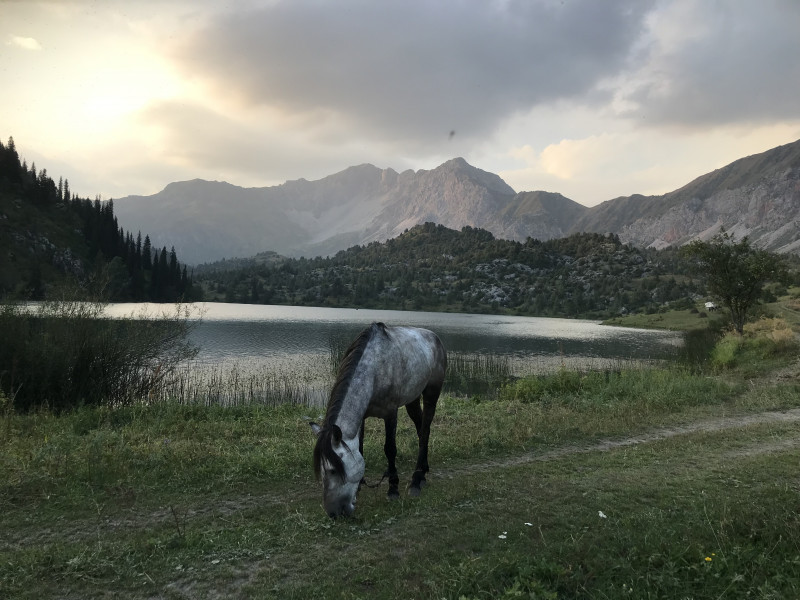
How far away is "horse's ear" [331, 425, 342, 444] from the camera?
5.87m

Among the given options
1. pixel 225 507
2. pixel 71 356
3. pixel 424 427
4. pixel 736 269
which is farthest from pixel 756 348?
pixel 71 356

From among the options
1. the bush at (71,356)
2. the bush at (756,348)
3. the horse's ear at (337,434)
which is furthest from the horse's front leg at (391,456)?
the bush at (756,348)

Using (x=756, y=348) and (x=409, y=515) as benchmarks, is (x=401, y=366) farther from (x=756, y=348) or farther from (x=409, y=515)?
(x=756, y=348)

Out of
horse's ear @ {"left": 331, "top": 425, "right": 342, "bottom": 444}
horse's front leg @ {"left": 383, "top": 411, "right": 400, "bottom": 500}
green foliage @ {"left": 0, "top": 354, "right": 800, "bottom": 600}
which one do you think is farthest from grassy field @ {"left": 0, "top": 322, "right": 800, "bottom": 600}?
horse's ear @ {"left": 331, "top": 425, "right": 342, "bottom": 444}

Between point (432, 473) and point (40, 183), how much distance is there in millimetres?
161180

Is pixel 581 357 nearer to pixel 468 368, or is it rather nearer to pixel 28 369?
pixel 468 368

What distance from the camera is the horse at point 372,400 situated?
19.9 ft

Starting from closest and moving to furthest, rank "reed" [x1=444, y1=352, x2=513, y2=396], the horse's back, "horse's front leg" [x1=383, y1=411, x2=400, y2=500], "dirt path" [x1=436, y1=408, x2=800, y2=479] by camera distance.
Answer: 1. the horse's back
2. "horse's front leg" [x1=383, y1=411, x2=400, y2=500]
3. "dirt path" [x1=436, y1=408, x2=800, y2=479]
4. "reed" [x1=444, y1=352, x2=513, y2=396]

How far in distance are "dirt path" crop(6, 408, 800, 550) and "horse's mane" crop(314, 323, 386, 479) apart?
6.74 ft

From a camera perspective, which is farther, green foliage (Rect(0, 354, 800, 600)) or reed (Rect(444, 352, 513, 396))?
reed (Rect(444, 352, 513, 396))

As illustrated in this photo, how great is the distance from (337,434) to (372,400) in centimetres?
121

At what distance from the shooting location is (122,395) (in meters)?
16.2

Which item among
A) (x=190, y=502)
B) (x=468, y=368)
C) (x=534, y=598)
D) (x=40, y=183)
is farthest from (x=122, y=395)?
(x=40, y=183)

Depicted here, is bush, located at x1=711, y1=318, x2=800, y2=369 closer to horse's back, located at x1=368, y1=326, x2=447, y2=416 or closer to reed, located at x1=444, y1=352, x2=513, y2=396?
reed, located at x1=444, y1=352, x2=513, y2=396
